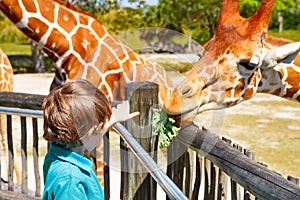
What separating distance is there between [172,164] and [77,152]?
1133 millimetres

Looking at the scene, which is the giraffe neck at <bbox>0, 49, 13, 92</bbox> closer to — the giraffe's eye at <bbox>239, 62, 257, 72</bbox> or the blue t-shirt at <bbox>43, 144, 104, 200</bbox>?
the giraffe's eye at <bbox>239, 62, 257, 72</bbox>

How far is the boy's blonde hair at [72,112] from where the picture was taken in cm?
160

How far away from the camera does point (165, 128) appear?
2535mm

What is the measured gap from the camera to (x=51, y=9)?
4.30 m

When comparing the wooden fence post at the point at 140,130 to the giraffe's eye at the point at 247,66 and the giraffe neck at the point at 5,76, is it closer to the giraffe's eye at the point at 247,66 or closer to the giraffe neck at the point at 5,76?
the giraffe's eye at the point at 247,66

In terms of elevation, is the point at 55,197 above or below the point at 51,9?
below

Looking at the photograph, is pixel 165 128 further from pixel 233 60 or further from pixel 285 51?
pixel 285 51

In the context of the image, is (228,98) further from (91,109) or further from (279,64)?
(91,109)

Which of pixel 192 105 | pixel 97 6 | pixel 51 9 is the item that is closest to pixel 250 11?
pixel 97 6

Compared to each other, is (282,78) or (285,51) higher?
(285,51)

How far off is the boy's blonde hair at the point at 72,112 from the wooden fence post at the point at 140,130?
46.4 inches

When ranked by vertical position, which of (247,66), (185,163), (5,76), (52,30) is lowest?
(185,163)

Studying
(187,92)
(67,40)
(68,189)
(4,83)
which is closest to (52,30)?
(67,40)

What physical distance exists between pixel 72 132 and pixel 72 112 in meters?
0.07
